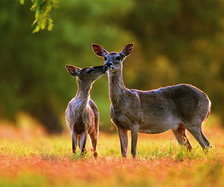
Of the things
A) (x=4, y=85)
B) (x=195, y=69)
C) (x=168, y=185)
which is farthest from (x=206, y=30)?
(x=168, y=185)

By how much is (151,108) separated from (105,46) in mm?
19535

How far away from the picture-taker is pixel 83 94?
46.8 ft

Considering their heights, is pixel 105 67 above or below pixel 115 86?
above

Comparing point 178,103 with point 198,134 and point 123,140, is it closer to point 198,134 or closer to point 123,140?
point 198,134

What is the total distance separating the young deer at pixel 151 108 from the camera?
13.8m

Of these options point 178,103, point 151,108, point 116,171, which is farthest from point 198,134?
point 116,171

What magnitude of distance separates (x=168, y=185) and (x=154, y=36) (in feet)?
100

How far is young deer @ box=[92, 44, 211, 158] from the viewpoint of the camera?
1381 cm

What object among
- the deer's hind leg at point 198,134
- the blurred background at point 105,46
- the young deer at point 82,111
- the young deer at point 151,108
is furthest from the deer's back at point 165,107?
the blurred background at point 105,46

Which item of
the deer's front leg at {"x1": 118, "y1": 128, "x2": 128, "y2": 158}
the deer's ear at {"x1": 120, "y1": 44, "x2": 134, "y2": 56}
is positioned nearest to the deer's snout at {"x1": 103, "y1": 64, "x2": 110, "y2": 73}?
the deer's ear at {"x1": 120, "y1": 44, "x2": 134, "y2": 56}

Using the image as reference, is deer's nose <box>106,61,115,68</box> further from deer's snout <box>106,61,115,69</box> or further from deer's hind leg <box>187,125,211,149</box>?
deer's hind leg <box>187,125,211,149</box>

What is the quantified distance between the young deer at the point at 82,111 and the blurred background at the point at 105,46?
15.9 m

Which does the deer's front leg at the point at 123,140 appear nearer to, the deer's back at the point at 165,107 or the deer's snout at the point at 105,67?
the deer's back at the point at 165,107

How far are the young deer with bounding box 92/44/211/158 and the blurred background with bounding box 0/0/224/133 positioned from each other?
52.2ft
